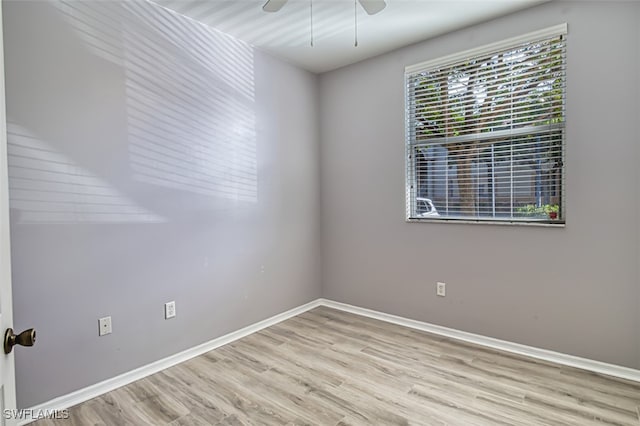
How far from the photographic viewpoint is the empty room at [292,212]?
2082 millimetres

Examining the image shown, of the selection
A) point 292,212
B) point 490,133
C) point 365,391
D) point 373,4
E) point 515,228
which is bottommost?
point 365,391

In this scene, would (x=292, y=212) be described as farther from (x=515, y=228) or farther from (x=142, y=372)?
(x=515, y=228)

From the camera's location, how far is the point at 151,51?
2555 mm

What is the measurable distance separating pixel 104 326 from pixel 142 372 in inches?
17.5

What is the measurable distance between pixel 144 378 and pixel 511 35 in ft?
11.9

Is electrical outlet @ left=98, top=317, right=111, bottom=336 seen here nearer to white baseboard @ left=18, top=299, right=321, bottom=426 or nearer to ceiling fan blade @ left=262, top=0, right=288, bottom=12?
white baseboard @ left=18, top=299, right=321, bottom=426

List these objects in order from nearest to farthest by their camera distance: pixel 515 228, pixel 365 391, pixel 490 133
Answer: pixel 365 391 → pixel 515 228 → pixel 490 133

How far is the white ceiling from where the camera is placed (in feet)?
8.36

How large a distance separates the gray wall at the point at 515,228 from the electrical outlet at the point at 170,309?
1.79 m

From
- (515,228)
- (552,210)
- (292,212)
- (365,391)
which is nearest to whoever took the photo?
(365,391)

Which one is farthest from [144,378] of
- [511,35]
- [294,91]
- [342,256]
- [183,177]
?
[511,35]

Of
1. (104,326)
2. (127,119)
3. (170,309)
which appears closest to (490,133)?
(127,119)

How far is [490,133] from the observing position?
288cm

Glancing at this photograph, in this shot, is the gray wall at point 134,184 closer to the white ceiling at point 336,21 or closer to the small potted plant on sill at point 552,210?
the white ceiling at point 336,21
